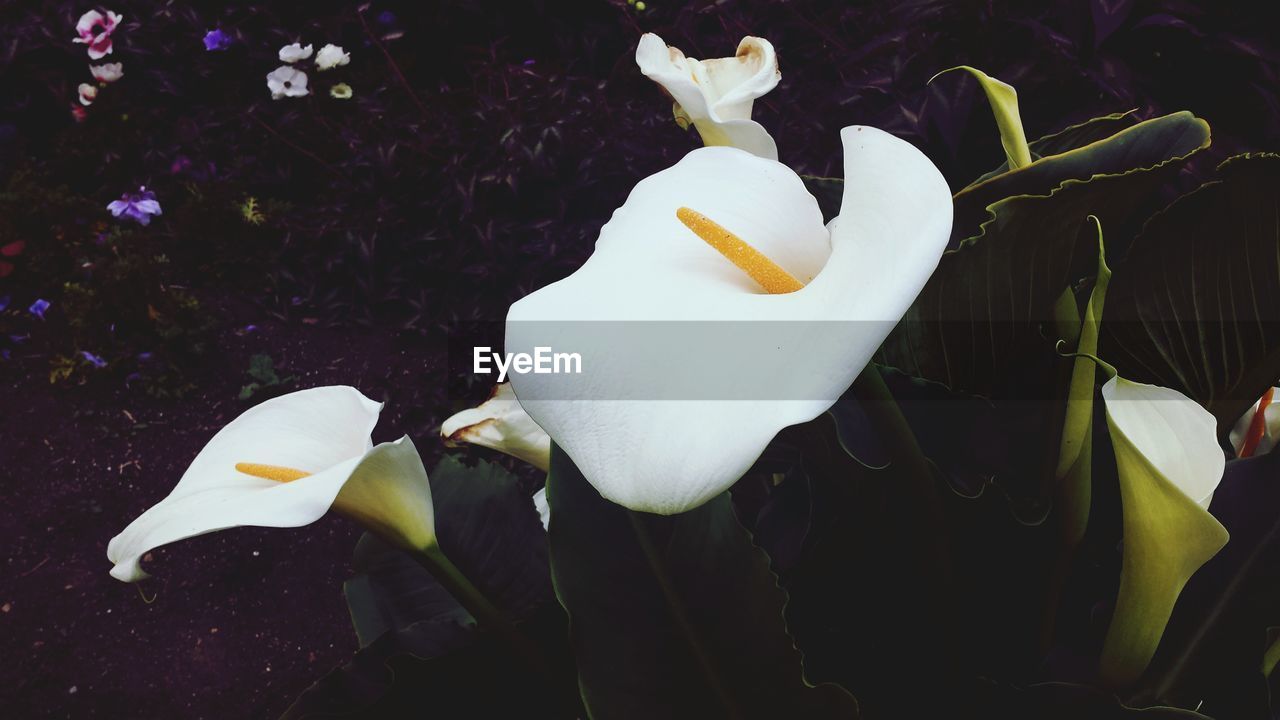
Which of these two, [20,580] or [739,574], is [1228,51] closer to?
[739,574]

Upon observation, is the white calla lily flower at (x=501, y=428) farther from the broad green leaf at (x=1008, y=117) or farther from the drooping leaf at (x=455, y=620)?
the broad green leaf at (x=1008, y=117)

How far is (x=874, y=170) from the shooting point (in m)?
0.25

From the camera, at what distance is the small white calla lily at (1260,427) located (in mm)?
367

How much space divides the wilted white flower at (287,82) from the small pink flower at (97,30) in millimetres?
364

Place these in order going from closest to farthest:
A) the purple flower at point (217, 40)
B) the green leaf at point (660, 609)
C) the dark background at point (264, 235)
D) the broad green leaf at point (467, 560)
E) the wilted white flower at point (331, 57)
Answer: the green leaf at point (660, 609) < the broad green leaf at point (467, 560) < the dark background at point (264, 235) < the wilted white flower at point (331, 57) < the purple flower at point (217, 40)

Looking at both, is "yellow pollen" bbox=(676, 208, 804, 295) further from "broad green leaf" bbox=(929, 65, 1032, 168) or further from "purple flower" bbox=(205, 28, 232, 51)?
"purple flower" bbox=(205, 28, 232, 51)

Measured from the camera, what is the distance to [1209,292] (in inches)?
11.3

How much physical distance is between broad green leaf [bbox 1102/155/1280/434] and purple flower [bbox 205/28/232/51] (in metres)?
1.78

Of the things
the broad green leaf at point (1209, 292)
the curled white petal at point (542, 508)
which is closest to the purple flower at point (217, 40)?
the curled white petal at point (542, 508)

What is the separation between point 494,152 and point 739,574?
48.0 inches

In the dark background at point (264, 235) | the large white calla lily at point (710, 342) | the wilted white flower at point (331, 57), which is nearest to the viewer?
the large white calla lily at point (710, 342)

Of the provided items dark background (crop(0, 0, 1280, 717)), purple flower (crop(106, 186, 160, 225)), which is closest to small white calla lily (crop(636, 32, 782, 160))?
dark background (crop(0, 0, 1280, 717))

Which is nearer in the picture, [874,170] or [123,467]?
[874,170]

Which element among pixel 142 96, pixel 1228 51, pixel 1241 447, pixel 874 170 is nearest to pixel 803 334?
pixel 874 170
